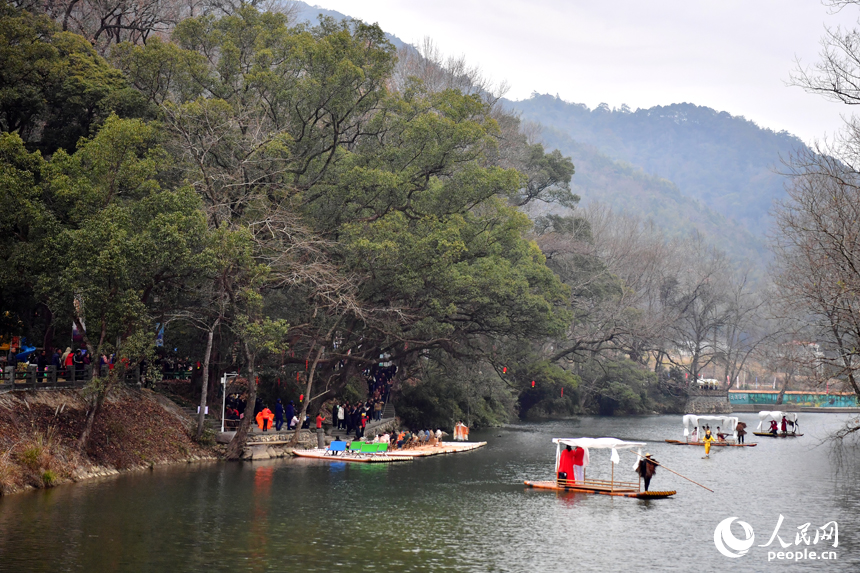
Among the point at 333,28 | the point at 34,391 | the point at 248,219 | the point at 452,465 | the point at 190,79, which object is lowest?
the point at 452,465

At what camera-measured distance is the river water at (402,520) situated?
56.6ft

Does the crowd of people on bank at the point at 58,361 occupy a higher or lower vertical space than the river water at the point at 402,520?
higher

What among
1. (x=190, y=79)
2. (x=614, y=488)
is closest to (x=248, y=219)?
(x=190, y=79)

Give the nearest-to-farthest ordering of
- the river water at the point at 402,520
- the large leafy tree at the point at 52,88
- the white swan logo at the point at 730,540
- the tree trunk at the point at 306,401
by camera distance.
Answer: the river water at the point at 402,520 → the white swan logo at the point at 730,540 → the large leafy tree at the point at 52,88 → the tree trunk at the point at 306,401

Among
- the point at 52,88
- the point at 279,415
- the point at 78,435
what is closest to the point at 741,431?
the point at 279,415

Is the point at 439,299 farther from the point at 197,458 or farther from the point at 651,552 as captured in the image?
the point at 651,552

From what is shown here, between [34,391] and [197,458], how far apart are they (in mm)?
7153

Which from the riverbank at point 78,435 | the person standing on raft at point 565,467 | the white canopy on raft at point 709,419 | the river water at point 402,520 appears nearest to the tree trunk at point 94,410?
the riverbank at point 78,435

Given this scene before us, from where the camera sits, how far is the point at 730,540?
20.3 meters

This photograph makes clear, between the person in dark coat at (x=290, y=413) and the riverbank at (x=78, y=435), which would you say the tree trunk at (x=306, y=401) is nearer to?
the person in dark coat at (x=290, y=413)

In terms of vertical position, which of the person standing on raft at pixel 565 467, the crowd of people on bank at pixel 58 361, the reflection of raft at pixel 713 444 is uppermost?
the crowd of people on bank at pixel 58 361

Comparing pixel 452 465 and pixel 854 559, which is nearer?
pixel 854 559

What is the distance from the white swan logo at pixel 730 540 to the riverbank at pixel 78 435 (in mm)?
19561

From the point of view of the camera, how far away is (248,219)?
33.6 metres
